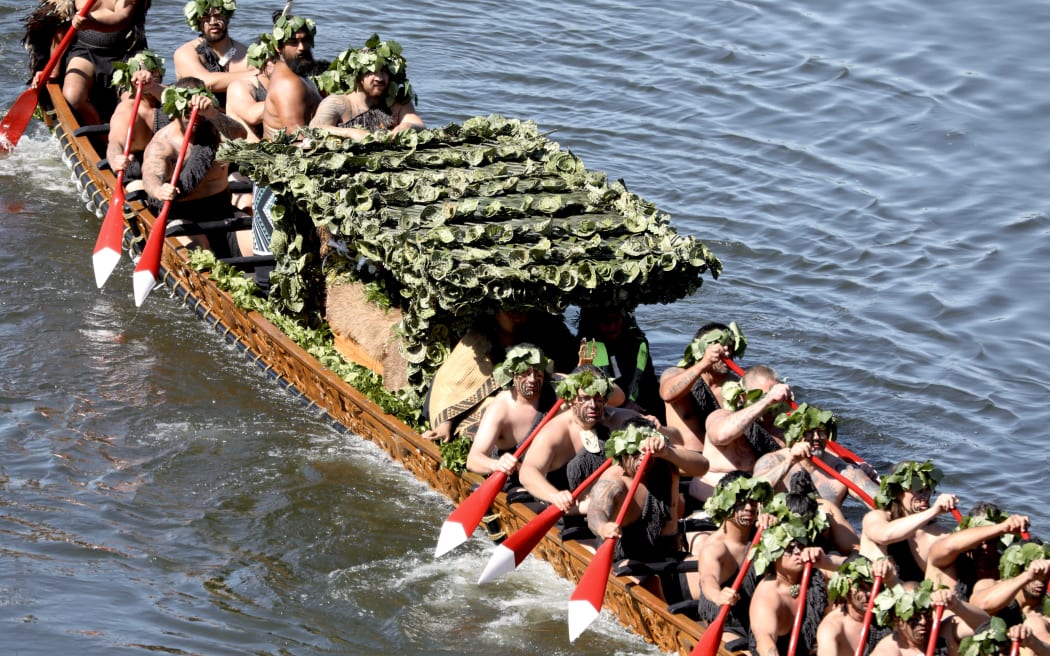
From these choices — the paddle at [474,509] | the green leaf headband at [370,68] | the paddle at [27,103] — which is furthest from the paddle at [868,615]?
the paddle at [27,103]

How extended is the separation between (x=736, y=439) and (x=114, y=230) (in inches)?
264

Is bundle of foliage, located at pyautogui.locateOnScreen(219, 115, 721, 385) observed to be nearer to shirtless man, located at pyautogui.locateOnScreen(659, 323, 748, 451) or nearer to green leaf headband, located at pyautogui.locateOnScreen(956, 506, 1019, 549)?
shirtless man, located at pyautogui.locateOnScreen(659, 323, 748, 451)

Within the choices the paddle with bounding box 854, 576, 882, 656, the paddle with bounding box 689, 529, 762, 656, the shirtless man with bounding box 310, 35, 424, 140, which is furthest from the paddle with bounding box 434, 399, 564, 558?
the shirtless man with bounding box 310, 35, 424, 140

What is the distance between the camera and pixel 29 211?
18000mm

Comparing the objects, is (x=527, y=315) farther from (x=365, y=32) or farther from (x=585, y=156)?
(x=365, y=32)

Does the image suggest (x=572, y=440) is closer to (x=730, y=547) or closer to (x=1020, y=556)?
(x=730, y=547)

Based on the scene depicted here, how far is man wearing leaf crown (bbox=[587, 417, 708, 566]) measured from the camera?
10.2 m

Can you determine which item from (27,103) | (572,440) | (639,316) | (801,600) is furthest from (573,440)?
(27,103)

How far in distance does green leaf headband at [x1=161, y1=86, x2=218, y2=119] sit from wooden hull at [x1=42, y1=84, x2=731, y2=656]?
1.40 m

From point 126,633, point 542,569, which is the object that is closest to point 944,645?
point 542,569

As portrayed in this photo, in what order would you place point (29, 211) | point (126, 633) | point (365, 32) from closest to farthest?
point (126, 633) < point (29, 211) < point (365, 32)

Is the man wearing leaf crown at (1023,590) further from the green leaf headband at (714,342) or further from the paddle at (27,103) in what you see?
the paddle at (27,103)

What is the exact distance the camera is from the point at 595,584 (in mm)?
10094

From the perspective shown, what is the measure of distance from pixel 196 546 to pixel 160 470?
1.25m
